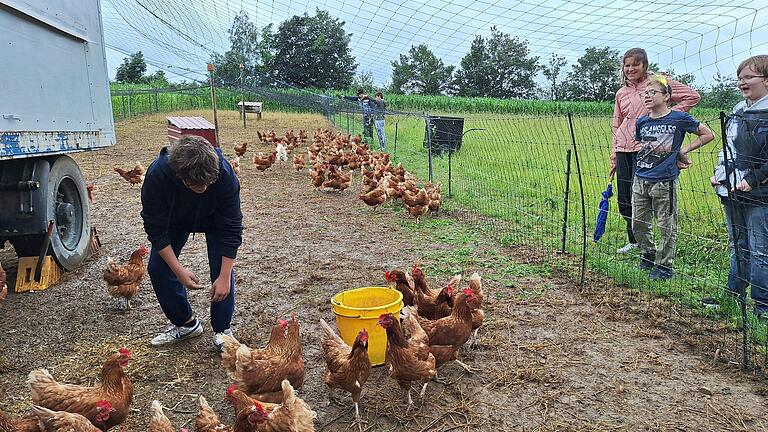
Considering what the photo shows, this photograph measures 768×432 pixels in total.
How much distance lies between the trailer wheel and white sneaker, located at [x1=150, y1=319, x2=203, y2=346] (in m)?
1.70

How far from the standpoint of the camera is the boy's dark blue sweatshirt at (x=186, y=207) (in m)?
2.88

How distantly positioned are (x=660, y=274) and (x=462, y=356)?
7.25 ft

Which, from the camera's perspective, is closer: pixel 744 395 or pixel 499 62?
pixel 744 395

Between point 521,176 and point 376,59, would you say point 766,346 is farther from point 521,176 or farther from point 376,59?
point 376,59

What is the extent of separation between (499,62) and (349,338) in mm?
38693

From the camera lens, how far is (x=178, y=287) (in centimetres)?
338

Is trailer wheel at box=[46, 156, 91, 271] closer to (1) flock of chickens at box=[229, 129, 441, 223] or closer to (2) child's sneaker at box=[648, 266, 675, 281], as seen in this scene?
(1) flock of chickens at box=[229, 129, 441, 223]

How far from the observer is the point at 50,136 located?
4273 mm

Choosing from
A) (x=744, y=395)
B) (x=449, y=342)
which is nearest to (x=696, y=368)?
(x=744, y=395)

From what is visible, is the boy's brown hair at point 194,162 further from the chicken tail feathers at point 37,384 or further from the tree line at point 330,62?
the tree line at point 330,62

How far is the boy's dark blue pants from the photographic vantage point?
3.26 m

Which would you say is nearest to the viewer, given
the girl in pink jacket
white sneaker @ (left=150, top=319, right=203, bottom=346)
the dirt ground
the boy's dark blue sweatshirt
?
the dirt ground

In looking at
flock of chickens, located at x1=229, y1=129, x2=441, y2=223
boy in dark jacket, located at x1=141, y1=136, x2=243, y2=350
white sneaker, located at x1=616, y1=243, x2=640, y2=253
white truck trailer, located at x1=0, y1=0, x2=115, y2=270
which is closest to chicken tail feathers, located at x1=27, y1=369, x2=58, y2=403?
→ boy in dark jacket, located at x1=141, y1=136, x2=243, y2=350

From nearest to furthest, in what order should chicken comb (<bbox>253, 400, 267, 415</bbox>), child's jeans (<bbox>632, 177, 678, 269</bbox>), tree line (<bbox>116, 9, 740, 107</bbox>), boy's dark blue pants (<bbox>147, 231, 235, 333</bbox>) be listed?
chicken comb (<bbox>253, 400, 267, 415</bbox>), boy's dark blue pants (<bbox>147, 231, 235, 333</bbox>), child's jeans (<bbox>632, 177, 678, 269</bbox>), tree line (<bbox>116, 9, 740, 107</bbox>)
